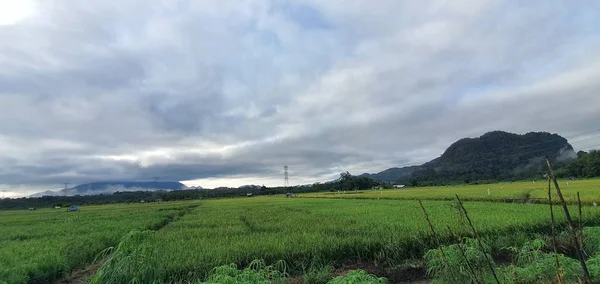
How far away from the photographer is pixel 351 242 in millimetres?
10812

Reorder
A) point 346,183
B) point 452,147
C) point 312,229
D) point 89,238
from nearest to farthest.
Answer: point 312,229
point 89,238
point 346,183
point 452,147

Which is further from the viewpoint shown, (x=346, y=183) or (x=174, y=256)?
(x=346, y=183)

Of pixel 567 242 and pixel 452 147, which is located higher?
pixel 452 147

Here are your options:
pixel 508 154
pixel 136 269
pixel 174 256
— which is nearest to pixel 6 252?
pixel 174 256

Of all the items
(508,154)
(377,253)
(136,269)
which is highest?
(508,154)

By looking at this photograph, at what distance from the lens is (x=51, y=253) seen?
1253 centimetres

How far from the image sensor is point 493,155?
402 ft

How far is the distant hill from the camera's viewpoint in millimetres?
101312

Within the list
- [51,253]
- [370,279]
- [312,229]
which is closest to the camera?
[370,279]

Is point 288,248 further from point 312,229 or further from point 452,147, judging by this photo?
point 452,147

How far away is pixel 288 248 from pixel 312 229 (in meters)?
4.68

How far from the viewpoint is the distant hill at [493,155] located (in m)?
101

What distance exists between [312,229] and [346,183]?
96163 millimetres

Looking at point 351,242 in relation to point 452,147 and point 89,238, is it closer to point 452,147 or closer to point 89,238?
point 89,238
